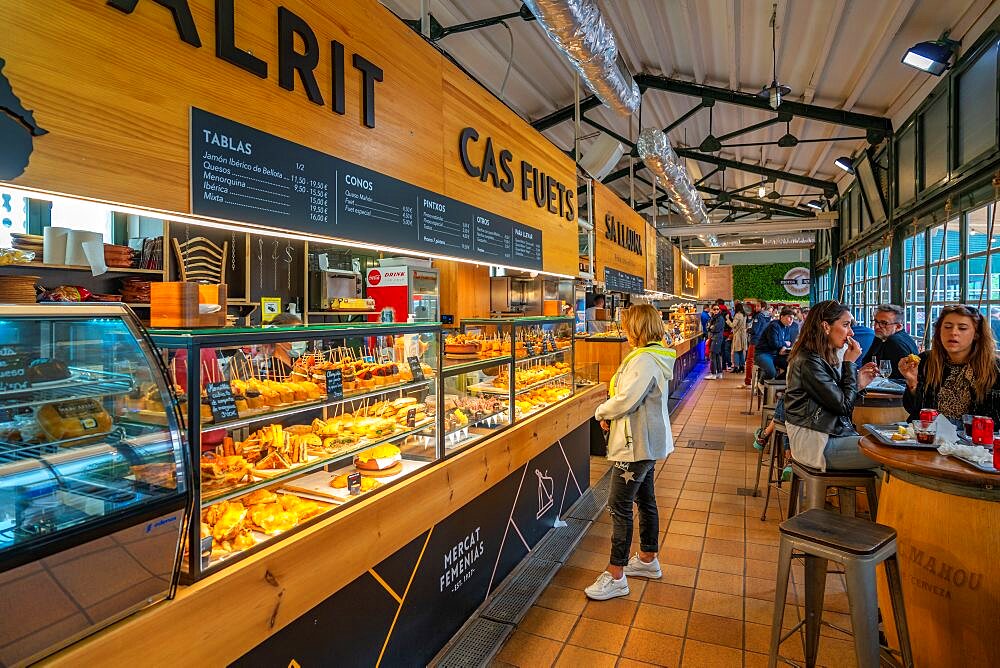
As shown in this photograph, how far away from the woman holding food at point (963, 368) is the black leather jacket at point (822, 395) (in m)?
0.42

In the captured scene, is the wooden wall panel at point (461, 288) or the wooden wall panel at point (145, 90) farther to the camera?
the wooden wall panel at point (461, 288)

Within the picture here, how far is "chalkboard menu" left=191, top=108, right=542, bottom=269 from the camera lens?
1.97 meters

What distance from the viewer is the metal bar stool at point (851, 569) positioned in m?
2.16

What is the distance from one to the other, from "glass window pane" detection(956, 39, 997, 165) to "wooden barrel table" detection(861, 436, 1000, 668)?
318 cm

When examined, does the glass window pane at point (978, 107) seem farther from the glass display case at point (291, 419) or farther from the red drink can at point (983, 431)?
the glass display case at point (291, 419)

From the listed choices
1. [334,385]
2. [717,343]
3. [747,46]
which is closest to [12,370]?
[334,385]

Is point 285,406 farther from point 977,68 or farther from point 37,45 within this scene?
point 977,68

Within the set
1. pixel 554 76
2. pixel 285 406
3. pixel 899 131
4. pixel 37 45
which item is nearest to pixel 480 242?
pixel 285 406

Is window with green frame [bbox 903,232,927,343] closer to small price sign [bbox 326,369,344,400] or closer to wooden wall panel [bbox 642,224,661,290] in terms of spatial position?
wooden wall panel [bbox 642,224,661,290]

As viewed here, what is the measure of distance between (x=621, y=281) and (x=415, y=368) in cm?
661

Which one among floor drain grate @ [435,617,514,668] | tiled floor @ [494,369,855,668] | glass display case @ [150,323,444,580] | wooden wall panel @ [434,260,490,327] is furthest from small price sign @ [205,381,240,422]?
wooden wall panel @ [434,260,490,327]

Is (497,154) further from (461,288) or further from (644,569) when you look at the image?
(461,288)

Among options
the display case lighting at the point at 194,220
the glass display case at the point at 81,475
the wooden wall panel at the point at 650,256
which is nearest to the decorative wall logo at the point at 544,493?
the display case lighting at the point at 194,220

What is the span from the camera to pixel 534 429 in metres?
3.93
